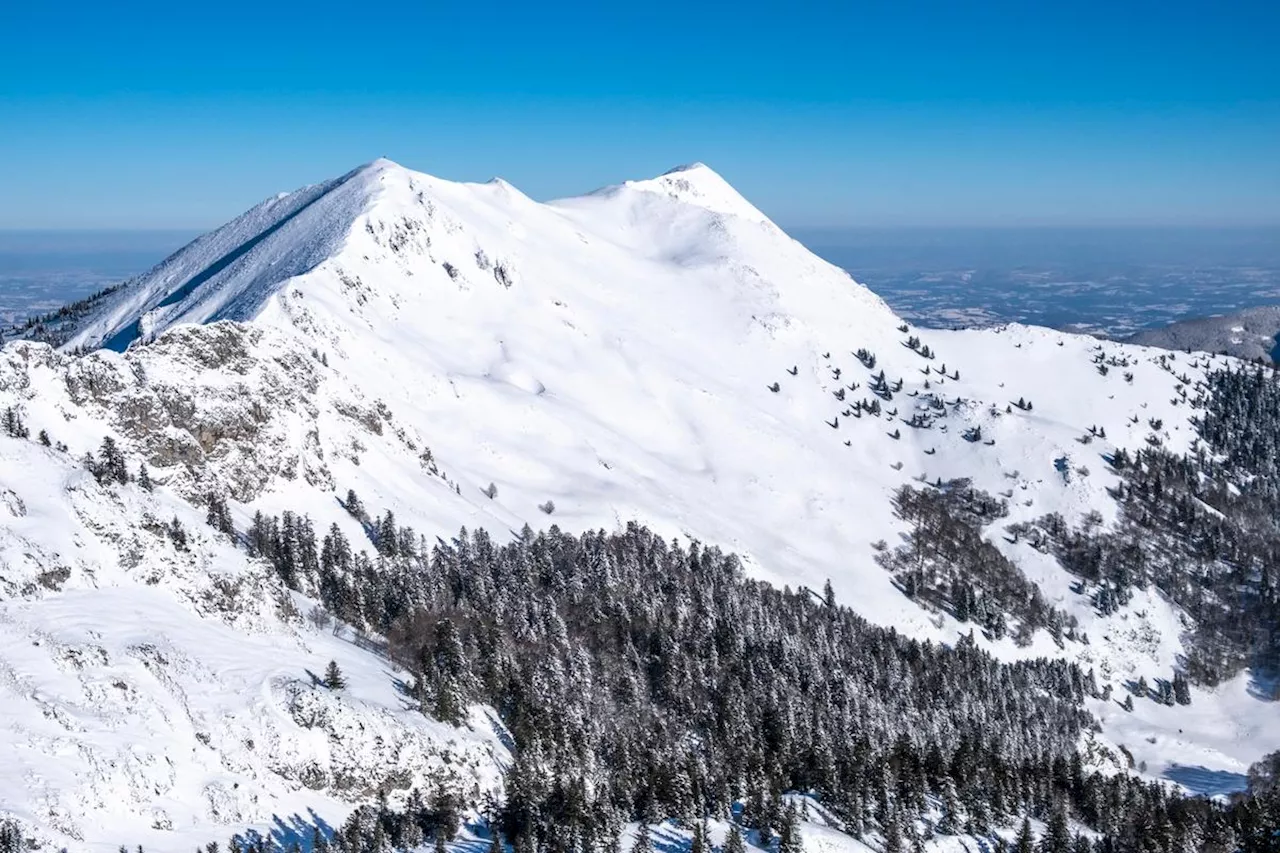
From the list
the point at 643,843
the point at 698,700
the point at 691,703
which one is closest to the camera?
the point at 643,843

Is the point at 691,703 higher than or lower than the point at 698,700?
higher

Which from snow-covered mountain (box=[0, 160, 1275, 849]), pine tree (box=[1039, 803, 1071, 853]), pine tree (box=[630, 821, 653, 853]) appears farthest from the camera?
pine tree (box=[1039, 803, 1071, 853])

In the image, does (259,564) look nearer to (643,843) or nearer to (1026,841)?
(643,843)

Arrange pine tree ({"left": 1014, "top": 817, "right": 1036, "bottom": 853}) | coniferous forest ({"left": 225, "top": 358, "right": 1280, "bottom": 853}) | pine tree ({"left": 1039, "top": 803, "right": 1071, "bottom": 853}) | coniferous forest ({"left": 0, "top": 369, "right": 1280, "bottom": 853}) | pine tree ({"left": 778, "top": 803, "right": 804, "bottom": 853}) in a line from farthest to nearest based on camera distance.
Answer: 1. pine tree ({"left": 1039, "top": 803, "right": 1071, "bottom": 853})
2. pine tree ({"left": 1014, "top": 817, "right": 1036, "bottom": 853})
3. coniferous forest ({"left": 225, "top": 358, "right": 1280, "bottom": 853})
4. coniferous forest ({"left": 0, "top": 369, "right": 1280, "bottom": 853})
5. pine tree ({"left": 778, "top": 803, "right": 804, "bottom": 853})

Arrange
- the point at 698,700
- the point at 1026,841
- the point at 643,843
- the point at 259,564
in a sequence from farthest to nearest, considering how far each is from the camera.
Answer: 1. the point at 698,700
2. the point at 259,564
3. the point at 1026,841
4. the point at 643,843

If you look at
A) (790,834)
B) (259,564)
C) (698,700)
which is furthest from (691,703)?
(259,564)

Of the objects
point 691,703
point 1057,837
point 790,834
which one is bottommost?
point 1057,837

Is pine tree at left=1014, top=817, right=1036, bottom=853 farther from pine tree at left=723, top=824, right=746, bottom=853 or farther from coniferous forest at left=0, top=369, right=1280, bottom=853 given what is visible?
pine tree at left=723, top=824, right=746, bottom=853

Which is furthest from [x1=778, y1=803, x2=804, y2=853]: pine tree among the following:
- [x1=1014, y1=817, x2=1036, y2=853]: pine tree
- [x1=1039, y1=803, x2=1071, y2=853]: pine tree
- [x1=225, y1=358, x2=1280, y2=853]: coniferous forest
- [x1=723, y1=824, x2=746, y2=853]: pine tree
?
[x1=1039, y1=803, x2=1071, y2=853]: pine tree

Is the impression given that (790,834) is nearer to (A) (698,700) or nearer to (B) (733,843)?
(B) (733,843)

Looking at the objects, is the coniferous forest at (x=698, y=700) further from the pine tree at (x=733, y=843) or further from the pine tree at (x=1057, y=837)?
the pine tree at (x=733, y=843)

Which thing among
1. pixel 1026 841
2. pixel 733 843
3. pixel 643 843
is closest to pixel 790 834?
pixel 733 843

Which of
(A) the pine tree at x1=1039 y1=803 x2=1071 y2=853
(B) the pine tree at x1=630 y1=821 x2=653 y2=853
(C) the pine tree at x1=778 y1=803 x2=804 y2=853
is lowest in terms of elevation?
(A) the pine tree at x1=1039 y1=803 x2=1071 y2=853

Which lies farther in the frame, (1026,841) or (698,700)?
(698,700)
